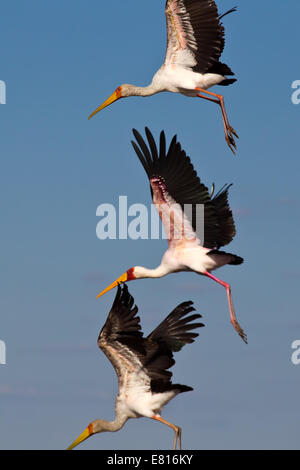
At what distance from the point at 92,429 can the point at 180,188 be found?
691 cm

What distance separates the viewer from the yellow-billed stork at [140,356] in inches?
1251

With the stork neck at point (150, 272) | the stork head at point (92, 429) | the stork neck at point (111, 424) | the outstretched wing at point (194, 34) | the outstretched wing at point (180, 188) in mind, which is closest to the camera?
the outstretched wing at point (180, 188)

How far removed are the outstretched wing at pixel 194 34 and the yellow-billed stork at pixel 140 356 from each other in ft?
18.9

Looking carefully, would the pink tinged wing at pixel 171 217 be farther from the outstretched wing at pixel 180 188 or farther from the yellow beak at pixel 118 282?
the yellow beak at pixel 118 282

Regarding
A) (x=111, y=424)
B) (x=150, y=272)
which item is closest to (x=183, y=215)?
(x=150, y=272)

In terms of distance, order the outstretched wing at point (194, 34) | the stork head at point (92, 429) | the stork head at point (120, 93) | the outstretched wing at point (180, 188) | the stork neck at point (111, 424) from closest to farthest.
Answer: the outstretched wing at point (180, 188) < the outstretched wing at point (194, 34) < the stork neck at point (111, 424) < the stork head at point (92, 429) < the stork head at point (120, 93)

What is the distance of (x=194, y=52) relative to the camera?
33.6m

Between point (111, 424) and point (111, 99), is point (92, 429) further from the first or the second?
point (111, 99)

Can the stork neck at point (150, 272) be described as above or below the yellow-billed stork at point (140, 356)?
above

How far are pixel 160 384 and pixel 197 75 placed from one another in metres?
7.26

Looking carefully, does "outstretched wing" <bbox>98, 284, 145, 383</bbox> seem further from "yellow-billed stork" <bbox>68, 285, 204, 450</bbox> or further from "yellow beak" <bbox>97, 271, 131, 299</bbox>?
"yellow beak" <bbox>97, 271, 131, 299</bbox>

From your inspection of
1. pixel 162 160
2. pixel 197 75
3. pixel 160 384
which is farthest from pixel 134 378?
pixel 197 75

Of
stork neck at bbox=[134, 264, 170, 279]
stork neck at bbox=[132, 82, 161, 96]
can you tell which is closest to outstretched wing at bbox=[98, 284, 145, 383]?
stork neck at bbox=[134, 264, 170, 279]

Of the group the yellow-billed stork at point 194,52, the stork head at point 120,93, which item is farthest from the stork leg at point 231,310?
the stork head at point 120,93
